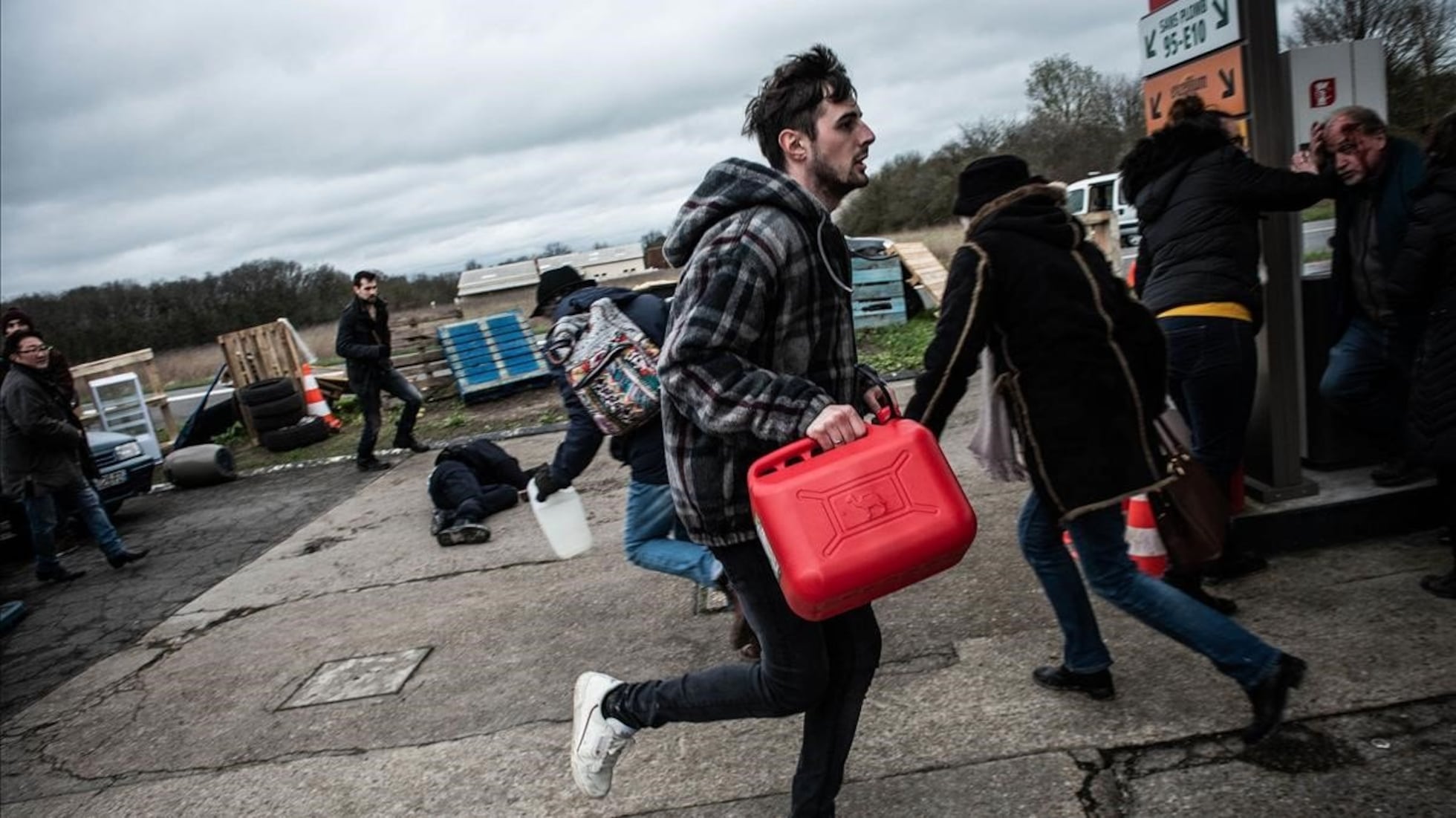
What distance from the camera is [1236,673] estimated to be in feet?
8.34

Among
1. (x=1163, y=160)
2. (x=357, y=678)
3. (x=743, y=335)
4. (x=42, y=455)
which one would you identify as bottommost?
(x=357, y=678)

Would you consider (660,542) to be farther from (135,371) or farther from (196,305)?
(196,305)

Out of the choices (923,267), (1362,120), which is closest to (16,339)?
(1362,120)

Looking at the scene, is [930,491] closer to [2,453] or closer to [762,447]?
[762,447]

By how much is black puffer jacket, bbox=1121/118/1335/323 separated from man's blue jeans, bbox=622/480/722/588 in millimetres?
2035

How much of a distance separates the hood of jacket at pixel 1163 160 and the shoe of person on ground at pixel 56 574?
25.4 feet

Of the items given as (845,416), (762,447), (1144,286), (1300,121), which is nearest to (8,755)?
(762,447)

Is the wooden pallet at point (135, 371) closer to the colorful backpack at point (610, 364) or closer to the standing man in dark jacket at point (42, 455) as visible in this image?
the standing man in dark jacket at point (42, 455)

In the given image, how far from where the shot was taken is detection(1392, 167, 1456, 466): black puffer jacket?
3092 millimetres

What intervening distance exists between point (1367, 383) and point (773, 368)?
3.07 m

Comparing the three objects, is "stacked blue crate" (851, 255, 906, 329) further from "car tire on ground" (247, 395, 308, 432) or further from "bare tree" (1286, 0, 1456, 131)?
"bare tree" (1286, 0, 1456, 131)

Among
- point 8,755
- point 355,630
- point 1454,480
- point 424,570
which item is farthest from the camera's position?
point 424,570

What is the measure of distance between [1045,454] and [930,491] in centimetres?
91

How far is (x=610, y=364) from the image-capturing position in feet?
11.8
